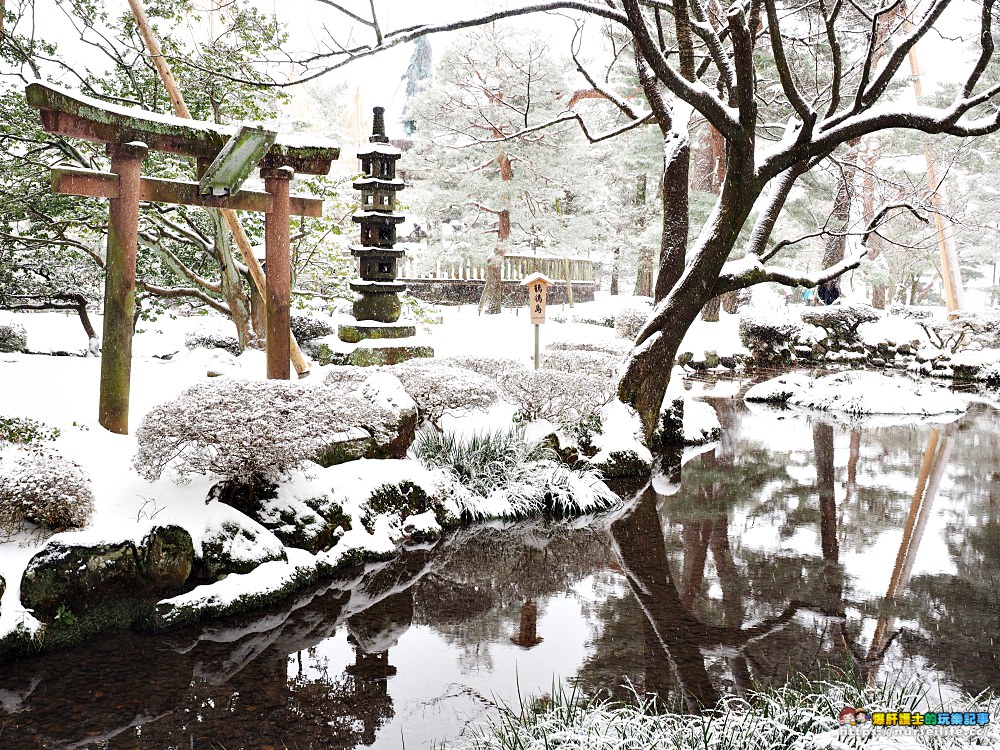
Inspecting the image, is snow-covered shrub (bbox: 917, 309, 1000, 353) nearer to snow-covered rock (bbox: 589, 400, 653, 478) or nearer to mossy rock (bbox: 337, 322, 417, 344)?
snow-covered rock (bbox: 589, 400, 653, 478)

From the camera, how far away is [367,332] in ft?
34.4

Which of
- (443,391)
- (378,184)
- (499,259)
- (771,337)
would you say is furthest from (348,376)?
(499,259)

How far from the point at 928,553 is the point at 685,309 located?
11.7 feet

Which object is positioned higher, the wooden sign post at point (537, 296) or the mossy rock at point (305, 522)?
the wooden sign post at point (537, 296)

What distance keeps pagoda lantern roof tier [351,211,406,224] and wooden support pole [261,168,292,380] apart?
138 inches

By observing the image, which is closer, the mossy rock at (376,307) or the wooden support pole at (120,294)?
the wooden support pole at (120,294)

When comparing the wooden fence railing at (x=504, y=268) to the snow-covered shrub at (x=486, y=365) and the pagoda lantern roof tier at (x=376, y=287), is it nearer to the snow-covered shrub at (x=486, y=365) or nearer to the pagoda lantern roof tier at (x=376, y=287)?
the pagoda lantern roof tier at (x=376, y=287)

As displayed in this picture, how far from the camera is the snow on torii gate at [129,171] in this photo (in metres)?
5.48

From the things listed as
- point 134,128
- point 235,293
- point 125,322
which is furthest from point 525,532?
point 235,293

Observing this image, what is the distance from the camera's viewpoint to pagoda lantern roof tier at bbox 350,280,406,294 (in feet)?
34.2

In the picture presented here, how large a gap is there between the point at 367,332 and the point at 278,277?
3.67 meters

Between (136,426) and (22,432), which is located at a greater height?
(22,432)

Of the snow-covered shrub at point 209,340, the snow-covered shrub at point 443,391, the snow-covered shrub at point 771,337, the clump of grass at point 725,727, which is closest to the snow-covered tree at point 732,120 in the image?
the snow-covered shrub at point 443,391

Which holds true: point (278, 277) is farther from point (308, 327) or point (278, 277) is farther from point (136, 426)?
point (308, 327)
